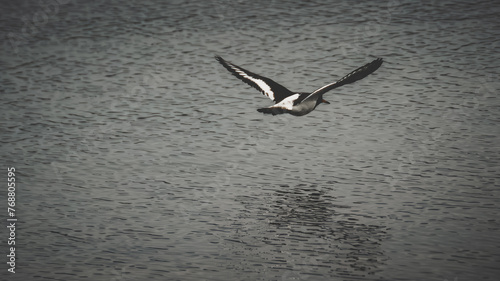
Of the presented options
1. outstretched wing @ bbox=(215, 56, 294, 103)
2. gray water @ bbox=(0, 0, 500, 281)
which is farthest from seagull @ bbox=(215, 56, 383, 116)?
gray water @ bbox=(0, 0, 500, 281)

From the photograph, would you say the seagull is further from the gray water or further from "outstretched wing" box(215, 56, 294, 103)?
the gray water

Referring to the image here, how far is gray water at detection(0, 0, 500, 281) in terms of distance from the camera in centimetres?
1152

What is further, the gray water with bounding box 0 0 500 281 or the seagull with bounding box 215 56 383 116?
the seagull with bounding box 215 56 383 116

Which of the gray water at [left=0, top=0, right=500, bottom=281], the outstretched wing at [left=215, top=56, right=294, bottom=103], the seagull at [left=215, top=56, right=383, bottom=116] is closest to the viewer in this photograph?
the gray water at [left=0, top=0, right=500, bottom=281]

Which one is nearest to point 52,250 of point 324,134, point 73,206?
point 73,206

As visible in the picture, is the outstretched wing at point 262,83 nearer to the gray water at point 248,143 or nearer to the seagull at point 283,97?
the seagull at point 283,97

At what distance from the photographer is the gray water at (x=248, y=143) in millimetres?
11523

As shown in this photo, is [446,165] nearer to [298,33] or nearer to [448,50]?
[448,50]

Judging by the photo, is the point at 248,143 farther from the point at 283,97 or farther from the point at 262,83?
the point at 283,97

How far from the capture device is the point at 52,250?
1176cm

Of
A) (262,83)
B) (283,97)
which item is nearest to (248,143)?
(262,83)

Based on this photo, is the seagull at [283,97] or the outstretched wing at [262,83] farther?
the outstretched wing at [262,83]

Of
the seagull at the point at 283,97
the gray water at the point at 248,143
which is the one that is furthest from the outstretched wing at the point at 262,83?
the gray water at the point at 248,143

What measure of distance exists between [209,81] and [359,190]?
718cm
